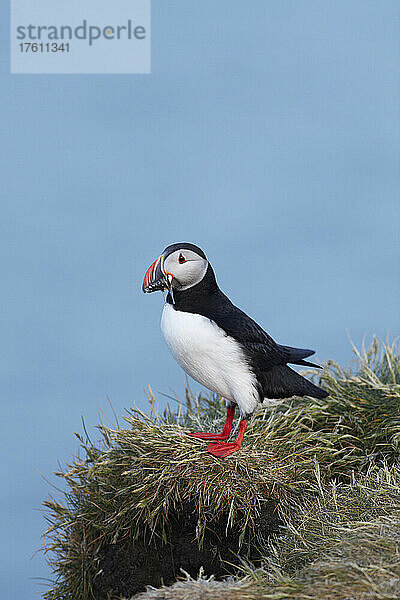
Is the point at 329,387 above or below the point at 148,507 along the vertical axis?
above

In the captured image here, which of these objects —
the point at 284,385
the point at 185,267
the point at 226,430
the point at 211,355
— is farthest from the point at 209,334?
the point at 226,430

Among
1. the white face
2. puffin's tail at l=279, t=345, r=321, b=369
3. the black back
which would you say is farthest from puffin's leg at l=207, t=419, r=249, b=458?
the white face

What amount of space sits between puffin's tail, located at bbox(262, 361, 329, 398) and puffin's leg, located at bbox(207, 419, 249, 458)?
216 mm

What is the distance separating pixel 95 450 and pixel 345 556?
2.24m

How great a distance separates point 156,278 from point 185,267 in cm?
17

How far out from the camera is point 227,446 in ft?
13.2

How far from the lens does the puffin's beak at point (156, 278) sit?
3646 millimetres

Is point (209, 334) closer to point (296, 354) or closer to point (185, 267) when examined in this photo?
point (185, 267)

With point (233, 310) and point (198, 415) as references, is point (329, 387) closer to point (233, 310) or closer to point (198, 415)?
point (198, 415)

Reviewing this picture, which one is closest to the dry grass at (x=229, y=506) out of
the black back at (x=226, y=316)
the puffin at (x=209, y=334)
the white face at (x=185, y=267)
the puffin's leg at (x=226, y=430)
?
the puffin's leg at (x=226, y=430)

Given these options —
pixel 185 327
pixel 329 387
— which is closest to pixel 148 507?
pixel 185 327

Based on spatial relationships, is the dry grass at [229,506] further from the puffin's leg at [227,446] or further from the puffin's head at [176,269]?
the puffin's head at [176,269]

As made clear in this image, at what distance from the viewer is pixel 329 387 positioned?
5.49 m

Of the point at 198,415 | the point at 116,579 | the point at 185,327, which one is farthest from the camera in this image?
the point at 198,415
